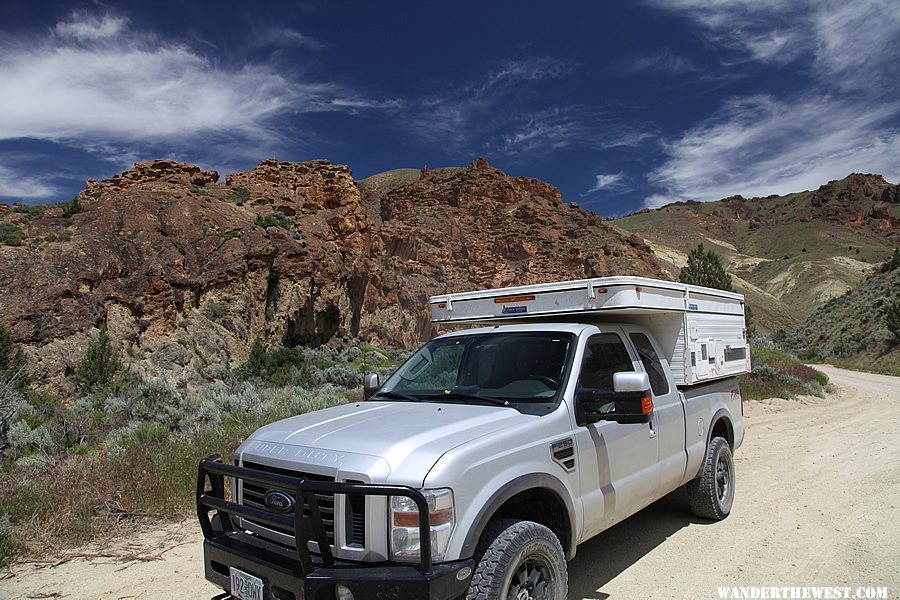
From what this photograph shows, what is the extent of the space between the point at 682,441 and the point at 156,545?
4.75 meters

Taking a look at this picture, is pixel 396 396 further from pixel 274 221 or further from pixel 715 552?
pixel 274 221

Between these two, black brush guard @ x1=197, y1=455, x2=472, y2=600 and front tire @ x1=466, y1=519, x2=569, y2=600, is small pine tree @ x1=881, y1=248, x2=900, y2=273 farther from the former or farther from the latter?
black brush guard @ x1=197, y1=455, x2=472, y2=600

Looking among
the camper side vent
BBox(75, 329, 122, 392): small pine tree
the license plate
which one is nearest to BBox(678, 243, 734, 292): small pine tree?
BBox(75, 329, 122, 392): small pine tree

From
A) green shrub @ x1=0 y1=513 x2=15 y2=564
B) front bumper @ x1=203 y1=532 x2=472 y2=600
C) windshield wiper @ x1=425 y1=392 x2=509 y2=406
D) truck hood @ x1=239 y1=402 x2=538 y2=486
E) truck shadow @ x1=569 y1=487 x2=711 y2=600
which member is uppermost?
windshield wiper @ x1=425 y1=392 x2=509 y2=406

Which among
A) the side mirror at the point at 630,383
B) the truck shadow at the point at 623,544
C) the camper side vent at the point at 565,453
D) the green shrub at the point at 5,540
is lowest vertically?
the truck shadow at the point at 623,544

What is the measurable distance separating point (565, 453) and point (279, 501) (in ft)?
5.71

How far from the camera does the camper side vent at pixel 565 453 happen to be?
377 centimetres

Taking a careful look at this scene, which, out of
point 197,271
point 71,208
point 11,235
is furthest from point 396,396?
point 71,208

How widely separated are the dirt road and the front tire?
916mm

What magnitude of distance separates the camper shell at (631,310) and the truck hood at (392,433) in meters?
1.49

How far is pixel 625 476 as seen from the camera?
446 cm

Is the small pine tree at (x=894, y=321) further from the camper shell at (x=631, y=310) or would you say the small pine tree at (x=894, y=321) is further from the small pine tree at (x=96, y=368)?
the small pine tree at (x=96, y=368)

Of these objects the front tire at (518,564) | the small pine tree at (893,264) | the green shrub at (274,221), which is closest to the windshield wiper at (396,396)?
the front tire at (518,564)

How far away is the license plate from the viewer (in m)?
3.17
